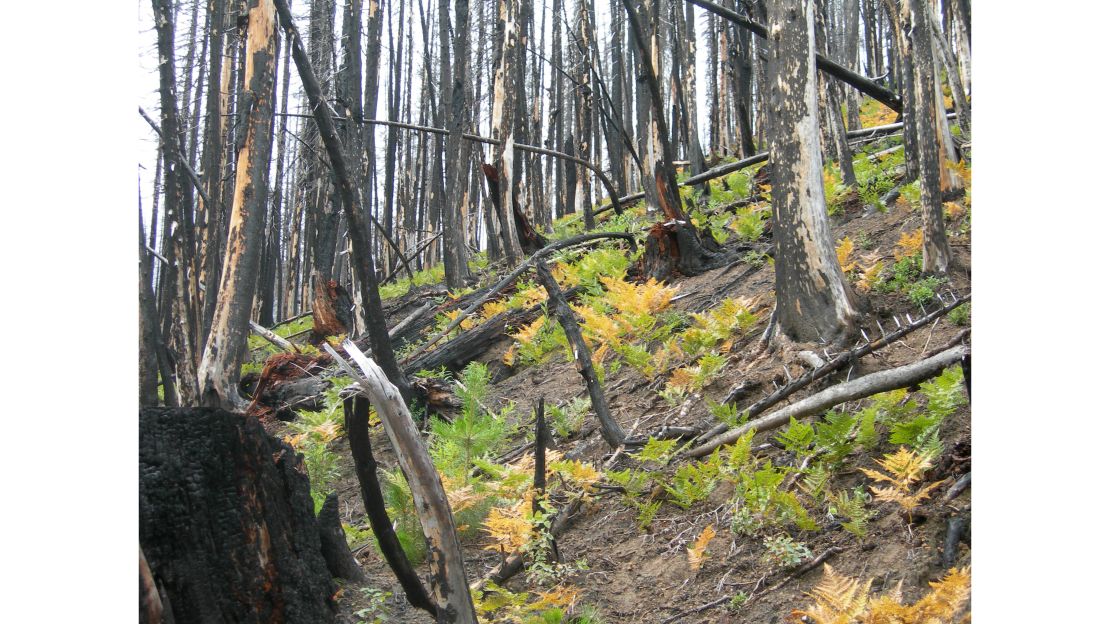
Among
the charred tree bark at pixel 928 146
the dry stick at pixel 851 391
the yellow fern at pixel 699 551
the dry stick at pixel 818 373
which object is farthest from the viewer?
the dry stick at pixel 818 373

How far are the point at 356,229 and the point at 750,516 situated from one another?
101 inches

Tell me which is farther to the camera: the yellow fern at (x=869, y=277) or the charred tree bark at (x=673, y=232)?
the charred tree bark at (x=673, y=232)

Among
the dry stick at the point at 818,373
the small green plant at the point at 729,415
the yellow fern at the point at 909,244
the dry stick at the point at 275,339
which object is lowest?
the small green plant at the point at 729,415

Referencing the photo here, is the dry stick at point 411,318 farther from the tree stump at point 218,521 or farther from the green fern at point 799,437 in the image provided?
the tree stump at point 218,521

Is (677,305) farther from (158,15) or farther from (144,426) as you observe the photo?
(144,426)

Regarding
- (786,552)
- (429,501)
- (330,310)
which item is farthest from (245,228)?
(786,552)

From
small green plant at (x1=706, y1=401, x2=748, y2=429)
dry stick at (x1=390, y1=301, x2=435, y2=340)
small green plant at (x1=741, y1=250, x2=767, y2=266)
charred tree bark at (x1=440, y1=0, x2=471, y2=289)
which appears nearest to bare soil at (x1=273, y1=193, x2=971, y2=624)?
small green plant at (x1=706, y1=401, x2=748, y2=429)

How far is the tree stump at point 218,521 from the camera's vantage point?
1.80 meters

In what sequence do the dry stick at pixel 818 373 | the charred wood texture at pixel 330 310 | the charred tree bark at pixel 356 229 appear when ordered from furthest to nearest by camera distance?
1. the charred wood texture at pixel 330 310
2. the charred tree bark at pixel 356 229
3. the dry stick at pixel 818 373

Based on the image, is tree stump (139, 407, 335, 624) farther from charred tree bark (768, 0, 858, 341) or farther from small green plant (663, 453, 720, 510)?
charred tree bark (768, 0, 858, 341)

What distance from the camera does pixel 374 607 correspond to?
2.36 metres

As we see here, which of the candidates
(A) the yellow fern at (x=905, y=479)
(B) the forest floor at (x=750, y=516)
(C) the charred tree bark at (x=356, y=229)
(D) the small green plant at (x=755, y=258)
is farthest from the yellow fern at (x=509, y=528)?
(D) the small green plant at (x=755, y=258)

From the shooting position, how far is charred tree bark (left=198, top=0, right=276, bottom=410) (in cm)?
320

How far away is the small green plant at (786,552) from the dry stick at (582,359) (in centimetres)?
132
